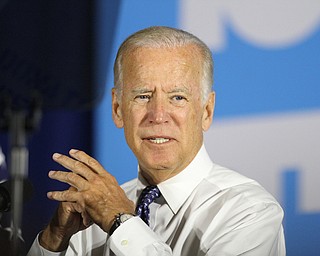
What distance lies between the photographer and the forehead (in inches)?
72.2

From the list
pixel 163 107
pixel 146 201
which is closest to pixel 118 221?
pixel 146 201

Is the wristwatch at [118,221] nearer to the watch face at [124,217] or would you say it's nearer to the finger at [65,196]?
the watch face at [124,217]

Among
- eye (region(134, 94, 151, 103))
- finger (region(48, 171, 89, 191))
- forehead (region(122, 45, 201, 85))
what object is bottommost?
finger (region(48, 171, 89, 191))

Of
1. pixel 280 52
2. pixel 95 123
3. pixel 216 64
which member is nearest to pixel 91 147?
pixel 95 123

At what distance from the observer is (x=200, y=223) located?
181cm

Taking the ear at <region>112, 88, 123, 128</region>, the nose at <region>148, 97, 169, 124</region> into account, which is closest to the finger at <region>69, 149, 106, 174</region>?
the nose at <region>148, 97, 169, 124</region>

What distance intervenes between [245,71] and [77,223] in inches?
44.9

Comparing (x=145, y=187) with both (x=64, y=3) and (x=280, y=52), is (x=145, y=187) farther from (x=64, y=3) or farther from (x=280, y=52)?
(x=64, y=3)

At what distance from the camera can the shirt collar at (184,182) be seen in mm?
1879

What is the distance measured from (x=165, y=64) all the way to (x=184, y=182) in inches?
13.7

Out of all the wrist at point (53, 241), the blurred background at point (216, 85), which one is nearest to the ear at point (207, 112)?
the wrist at point (53, 241)

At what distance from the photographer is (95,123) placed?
2.88 metres

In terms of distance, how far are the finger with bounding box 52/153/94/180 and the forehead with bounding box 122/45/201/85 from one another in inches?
12.5

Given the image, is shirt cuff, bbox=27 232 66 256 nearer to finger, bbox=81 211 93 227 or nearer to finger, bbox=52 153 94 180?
finger, bbox=81 211 93 227
